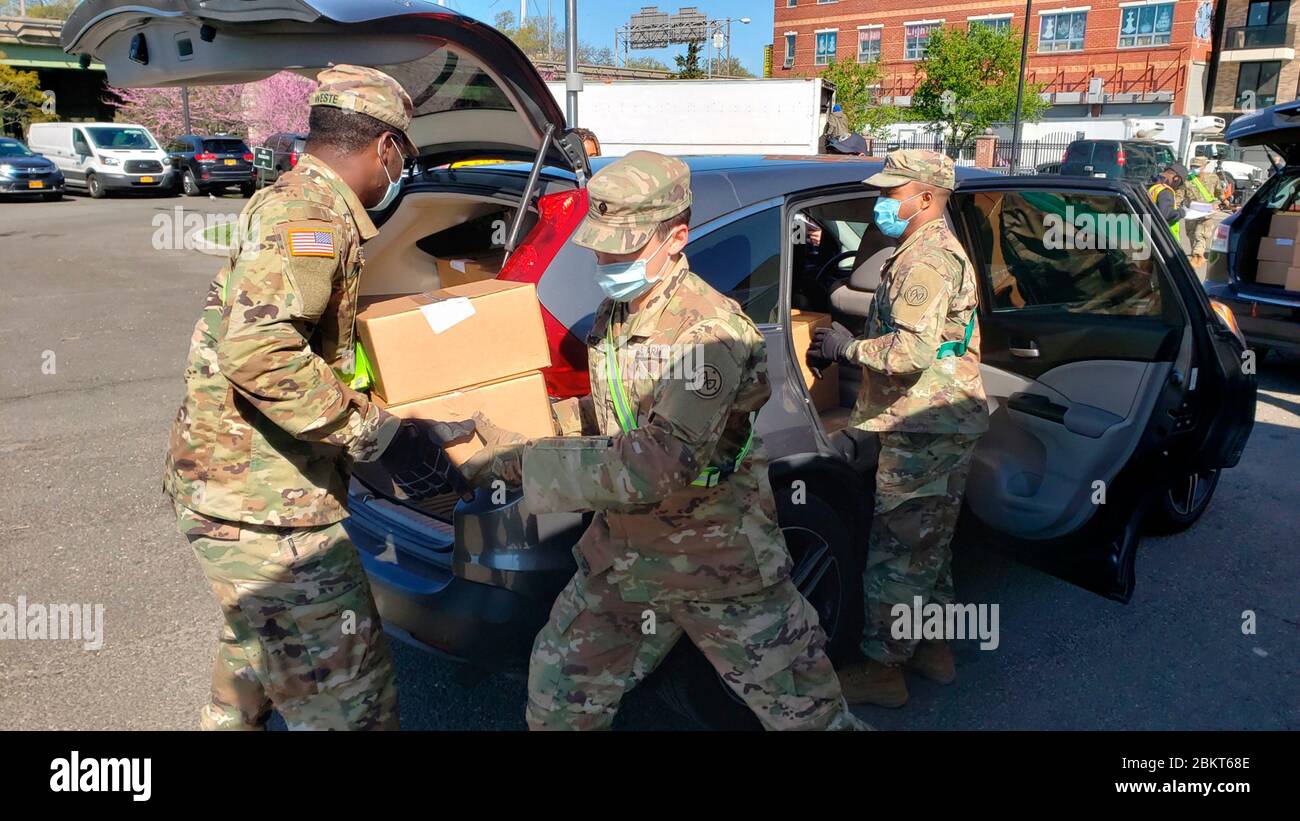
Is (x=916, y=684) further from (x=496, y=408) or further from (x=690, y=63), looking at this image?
(x=690, y=63)

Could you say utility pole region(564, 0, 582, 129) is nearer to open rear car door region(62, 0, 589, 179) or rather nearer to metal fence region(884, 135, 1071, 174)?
open rear car door region(62, 0, 589, 179)

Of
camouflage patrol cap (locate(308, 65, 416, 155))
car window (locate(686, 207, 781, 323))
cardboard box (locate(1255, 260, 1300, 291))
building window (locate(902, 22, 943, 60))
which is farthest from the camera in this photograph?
building window (locate(902, 22, 943, 60))

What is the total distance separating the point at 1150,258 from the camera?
13.2 feet

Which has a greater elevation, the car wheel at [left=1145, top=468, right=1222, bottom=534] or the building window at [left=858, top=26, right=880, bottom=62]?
the building window at [left=858, top=26, right=880, bottom=62]

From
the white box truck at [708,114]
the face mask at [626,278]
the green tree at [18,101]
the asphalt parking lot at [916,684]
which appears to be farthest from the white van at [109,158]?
the face mask at [626,278]

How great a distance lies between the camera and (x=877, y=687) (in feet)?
10.5

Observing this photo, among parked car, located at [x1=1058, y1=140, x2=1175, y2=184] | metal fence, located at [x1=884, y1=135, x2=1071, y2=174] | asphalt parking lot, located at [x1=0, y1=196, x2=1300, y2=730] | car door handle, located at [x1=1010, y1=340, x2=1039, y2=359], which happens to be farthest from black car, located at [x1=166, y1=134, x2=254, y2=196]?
car door handle, located at [x1=1010, y1=340, x2=1039, y2=359]

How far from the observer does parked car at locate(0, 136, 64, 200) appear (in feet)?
77.5

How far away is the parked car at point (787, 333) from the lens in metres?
2.46

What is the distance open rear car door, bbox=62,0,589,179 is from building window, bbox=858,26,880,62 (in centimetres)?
5117

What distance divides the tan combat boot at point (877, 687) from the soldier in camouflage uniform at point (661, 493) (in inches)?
34.3

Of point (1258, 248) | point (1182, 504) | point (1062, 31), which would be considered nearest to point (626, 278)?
point (1182, 504)
